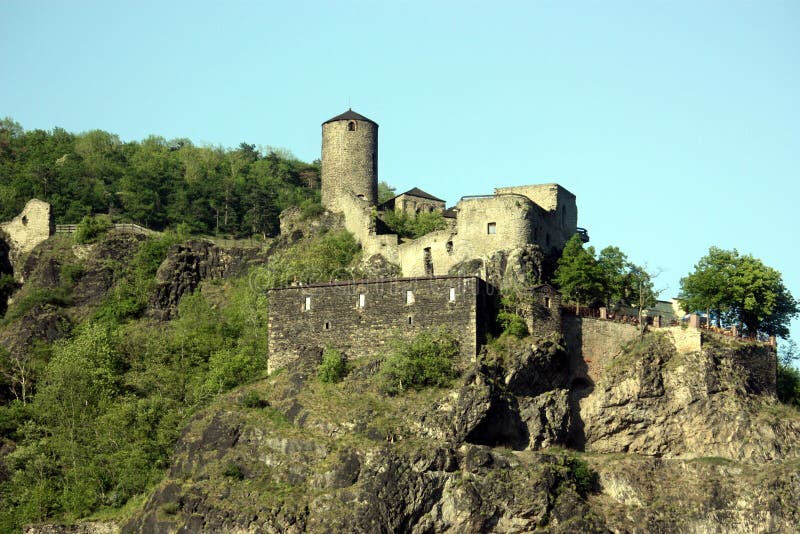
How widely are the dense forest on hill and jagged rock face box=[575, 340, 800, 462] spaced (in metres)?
34.1

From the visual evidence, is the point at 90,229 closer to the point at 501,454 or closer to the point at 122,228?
the point at 122,228

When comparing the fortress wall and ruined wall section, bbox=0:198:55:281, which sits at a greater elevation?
ruined wall section, bbox=0:198:55:281

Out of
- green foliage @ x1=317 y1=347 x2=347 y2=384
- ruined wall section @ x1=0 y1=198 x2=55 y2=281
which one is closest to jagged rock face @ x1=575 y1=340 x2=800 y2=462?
green foliage @ x1=317 y1=347 x2=347 y2=384

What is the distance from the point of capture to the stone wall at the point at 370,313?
2295 inches

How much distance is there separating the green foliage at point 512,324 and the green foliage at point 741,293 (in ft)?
36.6

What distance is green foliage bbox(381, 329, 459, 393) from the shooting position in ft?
186

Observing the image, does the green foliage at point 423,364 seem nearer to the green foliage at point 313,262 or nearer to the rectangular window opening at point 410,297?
the rectangular window opening at point 410,297

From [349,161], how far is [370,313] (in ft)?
57.3

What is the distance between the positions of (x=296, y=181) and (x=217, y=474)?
53825 mm

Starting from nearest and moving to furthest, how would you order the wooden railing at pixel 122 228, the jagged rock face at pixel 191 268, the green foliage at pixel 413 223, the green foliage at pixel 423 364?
the green foliage at pixel 423 364 < the green foliage at pixel 413 223 < the jagged rock face at pixel 191 268 < the wooden railing at pixel 122 228

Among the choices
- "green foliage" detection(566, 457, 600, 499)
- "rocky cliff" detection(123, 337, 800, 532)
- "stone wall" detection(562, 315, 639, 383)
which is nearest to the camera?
"rocky cliff" detection(123, 337, 800, 532)

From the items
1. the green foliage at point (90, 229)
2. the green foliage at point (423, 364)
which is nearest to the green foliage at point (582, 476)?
the green foliage at point (423, 364)

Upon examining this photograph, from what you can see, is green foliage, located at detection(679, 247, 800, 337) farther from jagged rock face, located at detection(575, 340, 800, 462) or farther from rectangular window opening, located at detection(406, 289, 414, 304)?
rectangular window opening, located at detection(406, 289, 414, 304)

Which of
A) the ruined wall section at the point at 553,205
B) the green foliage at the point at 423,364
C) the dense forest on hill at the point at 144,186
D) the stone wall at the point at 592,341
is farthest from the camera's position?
the dense forest on hill at the point at 144,186
